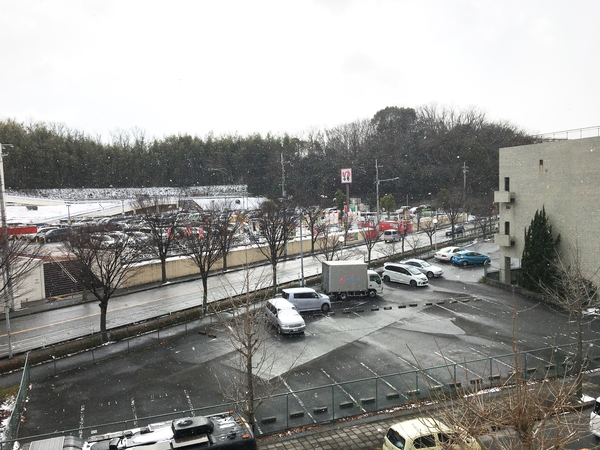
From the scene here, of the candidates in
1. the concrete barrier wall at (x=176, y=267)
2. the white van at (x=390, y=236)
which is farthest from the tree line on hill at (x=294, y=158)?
the concrete barrier wall at (x=176, y=267)

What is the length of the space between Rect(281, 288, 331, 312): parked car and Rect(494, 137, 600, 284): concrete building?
39.9 feet

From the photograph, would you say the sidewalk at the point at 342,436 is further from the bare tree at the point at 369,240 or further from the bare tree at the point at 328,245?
the bare tree at the point at 369,240

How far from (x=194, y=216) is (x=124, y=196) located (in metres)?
26.8

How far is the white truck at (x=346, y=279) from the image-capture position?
24.1 metres

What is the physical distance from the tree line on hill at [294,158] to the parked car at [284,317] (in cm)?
4190

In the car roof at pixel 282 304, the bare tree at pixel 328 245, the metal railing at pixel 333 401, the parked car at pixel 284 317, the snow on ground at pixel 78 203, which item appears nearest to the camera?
the metal railing at pixel 333 401

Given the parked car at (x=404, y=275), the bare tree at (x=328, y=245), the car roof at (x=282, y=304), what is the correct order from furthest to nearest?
the bare tree at (x=328, y=245) < the parked car at (x=404, y=275) < the car roof at (x=282, y=304)

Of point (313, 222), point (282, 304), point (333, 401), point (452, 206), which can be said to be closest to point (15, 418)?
point (333, 401)

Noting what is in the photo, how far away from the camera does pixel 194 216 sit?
4609cm

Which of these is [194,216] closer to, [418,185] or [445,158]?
[418,185]

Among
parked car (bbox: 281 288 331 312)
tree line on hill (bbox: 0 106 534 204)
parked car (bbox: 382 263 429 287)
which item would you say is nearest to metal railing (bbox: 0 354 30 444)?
parked car (bbox: 281 288 331 312)

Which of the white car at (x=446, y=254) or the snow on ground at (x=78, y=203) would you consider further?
the snow on ground at (x=78, y=203)

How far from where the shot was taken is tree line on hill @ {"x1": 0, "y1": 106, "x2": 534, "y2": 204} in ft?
219

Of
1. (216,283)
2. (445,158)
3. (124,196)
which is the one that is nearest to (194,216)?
(216,283)
